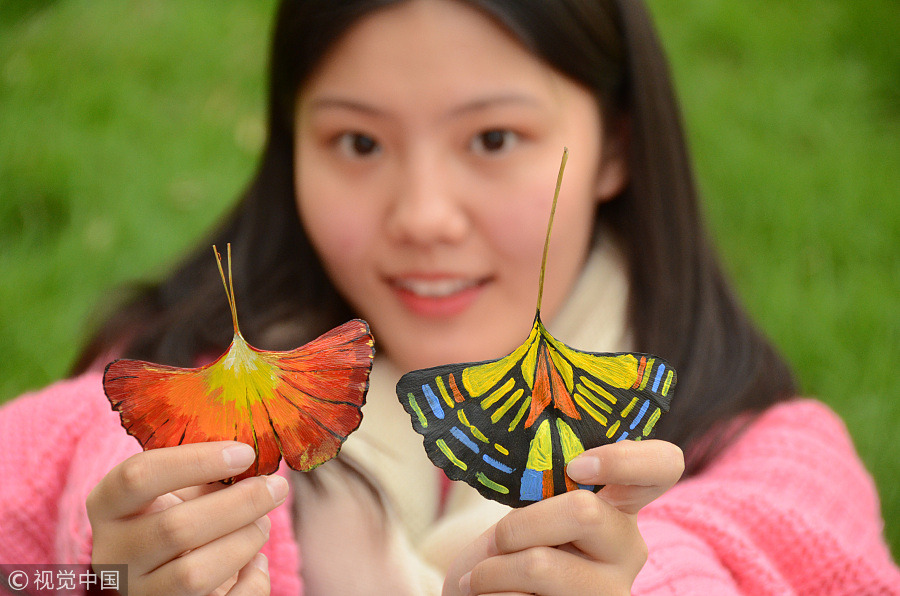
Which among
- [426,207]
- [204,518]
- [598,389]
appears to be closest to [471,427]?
[598,389]

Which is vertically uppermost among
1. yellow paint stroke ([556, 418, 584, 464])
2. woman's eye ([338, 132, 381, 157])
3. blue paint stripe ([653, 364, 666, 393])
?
woman's eye ([338, 132, 381, 157])

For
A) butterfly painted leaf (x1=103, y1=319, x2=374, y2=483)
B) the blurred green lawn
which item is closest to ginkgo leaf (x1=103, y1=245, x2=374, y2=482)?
butterfly painted leaf (x1=103, y1=319, x2=374, y2=483)

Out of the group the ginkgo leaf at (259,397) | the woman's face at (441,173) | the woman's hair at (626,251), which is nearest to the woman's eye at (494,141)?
the woman's face at (441,173)

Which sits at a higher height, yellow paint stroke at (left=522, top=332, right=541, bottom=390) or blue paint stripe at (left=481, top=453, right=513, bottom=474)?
yellow paint stroke at (left=522, top=332, right=541, bottom=390)

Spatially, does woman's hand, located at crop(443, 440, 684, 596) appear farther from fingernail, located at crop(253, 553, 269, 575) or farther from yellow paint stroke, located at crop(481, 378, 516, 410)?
fingernail, located at crop(253, 553, 269, 575)

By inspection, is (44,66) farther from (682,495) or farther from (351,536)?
(682,495)

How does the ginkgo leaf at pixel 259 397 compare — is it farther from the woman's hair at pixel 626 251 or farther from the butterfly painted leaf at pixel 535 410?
the woman's hair at pixel 626 251
